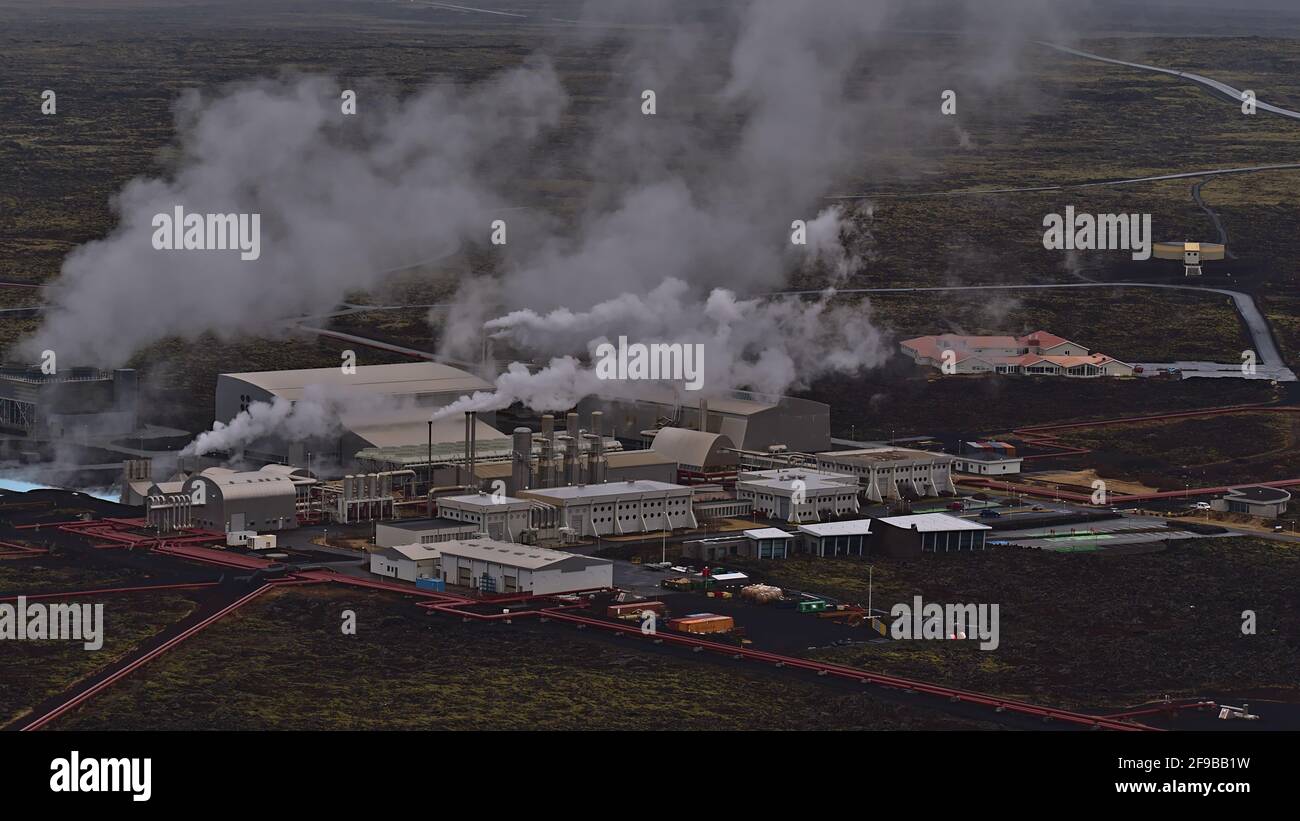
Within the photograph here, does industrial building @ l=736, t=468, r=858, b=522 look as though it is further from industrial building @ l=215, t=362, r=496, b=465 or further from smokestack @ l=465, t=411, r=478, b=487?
industrial building @ l=215, t=362, r=496, b=465

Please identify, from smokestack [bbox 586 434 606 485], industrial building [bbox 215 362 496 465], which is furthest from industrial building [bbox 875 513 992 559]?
industrial building [bbox 215 362 496 465]

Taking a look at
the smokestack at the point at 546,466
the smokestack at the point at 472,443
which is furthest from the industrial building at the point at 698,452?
the smokestack at the point at 546,466

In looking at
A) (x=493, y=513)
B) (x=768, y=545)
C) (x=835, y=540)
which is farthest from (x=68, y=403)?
(x=835, y=540)

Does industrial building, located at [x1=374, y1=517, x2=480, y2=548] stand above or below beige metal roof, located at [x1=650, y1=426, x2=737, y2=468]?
below

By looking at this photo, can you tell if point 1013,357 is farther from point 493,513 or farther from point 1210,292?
point 493,513

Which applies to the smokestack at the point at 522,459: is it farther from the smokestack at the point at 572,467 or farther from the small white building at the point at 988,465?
the small white building at the point at 988,465
